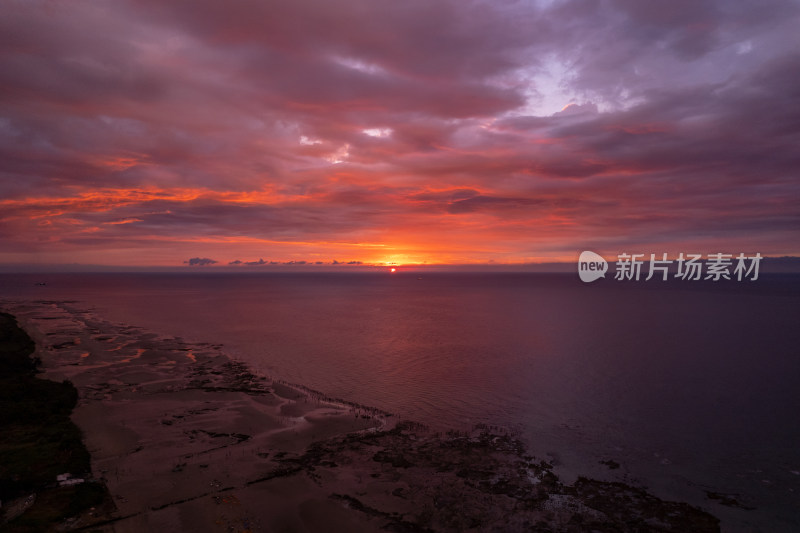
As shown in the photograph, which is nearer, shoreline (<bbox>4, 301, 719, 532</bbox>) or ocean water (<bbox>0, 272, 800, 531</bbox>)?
shoreline (<bbox>4, 301, 719, 532</bbox>)

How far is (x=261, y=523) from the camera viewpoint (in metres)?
16.0

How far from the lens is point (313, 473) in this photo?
20.2 metres

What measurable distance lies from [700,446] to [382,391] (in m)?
21.8

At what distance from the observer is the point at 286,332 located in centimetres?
7000

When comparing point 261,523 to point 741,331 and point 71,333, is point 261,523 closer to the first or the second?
point 71,333

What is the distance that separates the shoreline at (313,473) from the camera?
16.5 metres

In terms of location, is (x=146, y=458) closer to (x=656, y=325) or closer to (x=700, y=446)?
(x=700, y=446)

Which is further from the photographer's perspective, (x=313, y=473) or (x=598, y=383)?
(x=598, y=383)

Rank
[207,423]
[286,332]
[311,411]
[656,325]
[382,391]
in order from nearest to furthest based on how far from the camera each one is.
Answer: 1. [207,423]
2. [311,411]
3. [382,391]
4. [286,332]
5. [656,325]

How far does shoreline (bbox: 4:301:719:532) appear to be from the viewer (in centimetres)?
1653

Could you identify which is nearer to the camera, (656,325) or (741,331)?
(741,331)

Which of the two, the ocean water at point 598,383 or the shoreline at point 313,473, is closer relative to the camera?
the shoreline at point 313,473

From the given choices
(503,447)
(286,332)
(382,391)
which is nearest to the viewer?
(503,447)

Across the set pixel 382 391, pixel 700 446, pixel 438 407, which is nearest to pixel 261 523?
pixel 438 407
